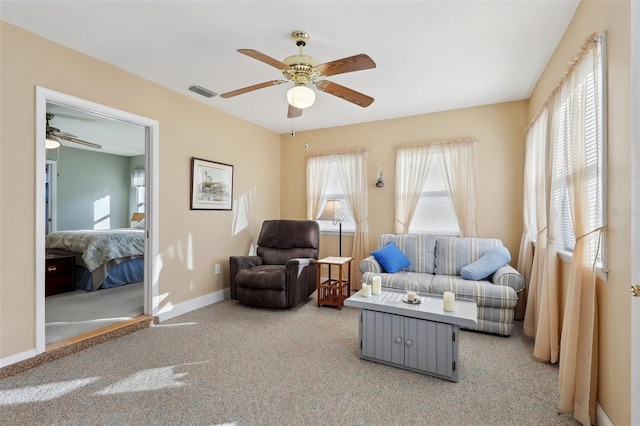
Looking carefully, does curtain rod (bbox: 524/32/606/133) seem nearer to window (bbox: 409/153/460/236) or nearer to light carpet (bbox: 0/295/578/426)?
window (bbox: 409/153/460/236)

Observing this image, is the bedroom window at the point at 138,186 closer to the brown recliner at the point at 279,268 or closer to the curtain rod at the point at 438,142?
the brown recliner at the point at 279,268

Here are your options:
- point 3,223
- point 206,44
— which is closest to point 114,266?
point 3,223

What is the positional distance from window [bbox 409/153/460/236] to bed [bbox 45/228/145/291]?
14.3ft

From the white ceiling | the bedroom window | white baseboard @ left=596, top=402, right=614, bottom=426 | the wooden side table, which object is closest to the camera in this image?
white baseboard @ left=596, top=402, right=614, bottom=426

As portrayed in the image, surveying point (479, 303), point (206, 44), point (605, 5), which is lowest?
point (479, 303)

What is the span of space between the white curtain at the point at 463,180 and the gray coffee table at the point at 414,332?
170 centimetres

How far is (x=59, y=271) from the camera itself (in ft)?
13.8

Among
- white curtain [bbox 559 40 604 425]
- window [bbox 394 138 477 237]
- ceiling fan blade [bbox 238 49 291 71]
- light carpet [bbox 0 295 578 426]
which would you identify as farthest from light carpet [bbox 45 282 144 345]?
white curtain [bbox 559 40 604 425]

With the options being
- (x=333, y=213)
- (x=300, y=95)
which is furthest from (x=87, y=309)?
(x=300, y=95)

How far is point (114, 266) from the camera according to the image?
462 centimetres

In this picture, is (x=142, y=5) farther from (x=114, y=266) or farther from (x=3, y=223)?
(x=114, y=266)

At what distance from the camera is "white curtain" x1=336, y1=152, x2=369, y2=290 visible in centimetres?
462

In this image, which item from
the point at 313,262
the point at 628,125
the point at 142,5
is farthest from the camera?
the point at 313,262

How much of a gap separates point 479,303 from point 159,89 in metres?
4.08
